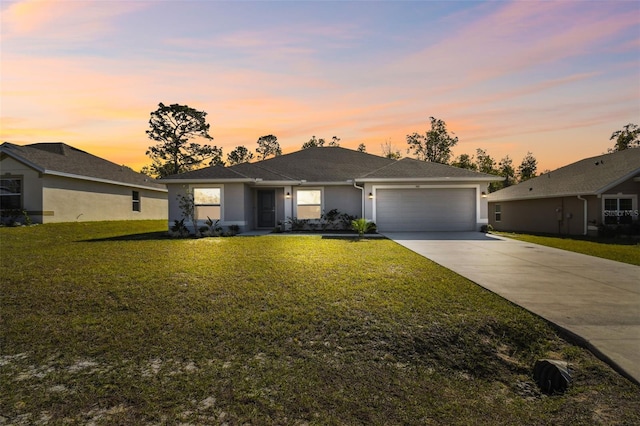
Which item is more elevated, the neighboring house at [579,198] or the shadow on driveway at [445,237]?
the neighboring house at [579,198]

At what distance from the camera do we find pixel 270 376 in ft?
10.2

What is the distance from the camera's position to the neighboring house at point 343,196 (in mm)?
16250

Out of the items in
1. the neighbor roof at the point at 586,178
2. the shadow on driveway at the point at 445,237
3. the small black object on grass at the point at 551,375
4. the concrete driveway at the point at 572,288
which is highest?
the neighbor roof at the point at 586,178

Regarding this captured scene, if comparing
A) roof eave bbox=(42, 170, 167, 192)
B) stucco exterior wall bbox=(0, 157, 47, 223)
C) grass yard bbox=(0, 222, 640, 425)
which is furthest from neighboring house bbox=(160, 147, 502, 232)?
grass yard bbox=(0, 222, 640, 425)

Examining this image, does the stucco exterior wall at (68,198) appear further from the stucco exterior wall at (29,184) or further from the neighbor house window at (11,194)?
the neighbor house window at (11,194)

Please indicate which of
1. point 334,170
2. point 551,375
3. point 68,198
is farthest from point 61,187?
point 551,375

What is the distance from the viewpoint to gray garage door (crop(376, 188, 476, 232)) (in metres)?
16.8

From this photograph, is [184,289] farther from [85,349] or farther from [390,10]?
[390,10]

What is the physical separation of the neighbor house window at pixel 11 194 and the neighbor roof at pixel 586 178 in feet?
97.0

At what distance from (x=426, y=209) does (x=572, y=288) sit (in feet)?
36.7

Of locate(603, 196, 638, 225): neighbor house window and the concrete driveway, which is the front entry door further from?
locate(603, 196, 638, 225): neighbor house window

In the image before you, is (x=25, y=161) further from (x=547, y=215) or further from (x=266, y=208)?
(x=547, y=215)

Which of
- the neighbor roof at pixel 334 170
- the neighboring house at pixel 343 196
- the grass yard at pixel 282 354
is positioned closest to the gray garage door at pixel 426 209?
the neighboring house at pixel 343 196

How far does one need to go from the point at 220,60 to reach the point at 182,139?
32463mm
